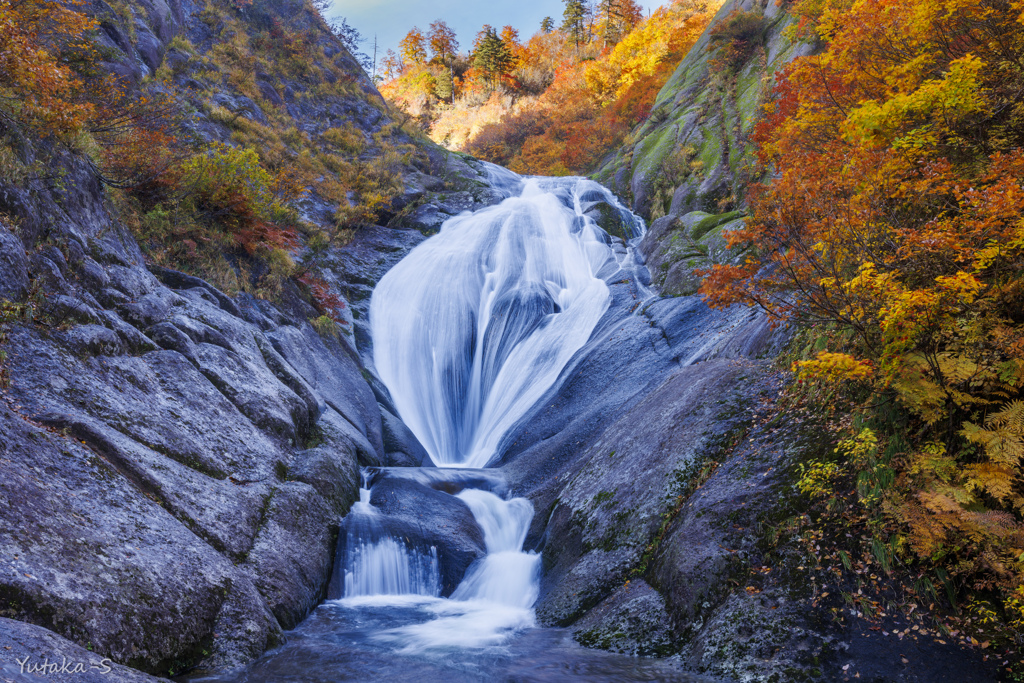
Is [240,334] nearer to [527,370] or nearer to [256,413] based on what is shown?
[256,413]

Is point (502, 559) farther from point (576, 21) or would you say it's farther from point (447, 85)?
point (576, 21)

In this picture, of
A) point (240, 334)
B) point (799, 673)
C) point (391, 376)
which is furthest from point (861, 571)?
point (391, 376)

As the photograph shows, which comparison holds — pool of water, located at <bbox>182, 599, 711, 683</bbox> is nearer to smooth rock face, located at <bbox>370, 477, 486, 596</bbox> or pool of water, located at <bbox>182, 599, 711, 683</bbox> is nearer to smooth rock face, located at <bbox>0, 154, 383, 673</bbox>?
smooth rock face, located at <bbox>0, 154, 383, 673</bbox>

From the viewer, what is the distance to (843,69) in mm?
8805

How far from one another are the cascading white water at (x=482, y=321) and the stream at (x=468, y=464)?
0.15 ft

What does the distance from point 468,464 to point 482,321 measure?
4.93 metres

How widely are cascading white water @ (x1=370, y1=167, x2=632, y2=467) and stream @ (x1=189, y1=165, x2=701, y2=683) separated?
0.15 ft

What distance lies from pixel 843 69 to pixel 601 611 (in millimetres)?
9285

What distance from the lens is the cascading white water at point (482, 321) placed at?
44.5 ft

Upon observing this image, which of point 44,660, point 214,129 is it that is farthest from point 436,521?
point 214,129

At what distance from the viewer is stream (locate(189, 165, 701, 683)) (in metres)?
5.51

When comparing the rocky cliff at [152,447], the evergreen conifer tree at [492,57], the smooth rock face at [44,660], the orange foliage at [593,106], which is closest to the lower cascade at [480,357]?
the rocky cliff at [152,447]

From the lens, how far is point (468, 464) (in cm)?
1262

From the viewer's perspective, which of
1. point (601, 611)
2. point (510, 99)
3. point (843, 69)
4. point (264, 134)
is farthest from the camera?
point (510, 99)
